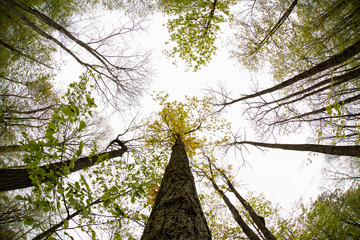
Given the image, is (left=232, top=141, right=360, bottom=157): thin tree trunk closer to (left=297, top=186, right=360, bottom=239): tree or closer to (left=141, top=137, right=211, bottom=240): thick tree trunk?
(left=297, top=186, right=360, bottom=239): tree

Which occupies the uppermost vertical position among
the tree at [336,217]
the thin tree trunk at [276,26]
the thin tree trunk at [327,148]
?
the thin tree trunk at [276,26]

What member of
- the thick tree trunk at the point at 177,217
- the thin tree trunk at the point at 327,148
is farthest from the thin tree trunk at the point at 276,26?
the thick tree trunk at the point at 177,217

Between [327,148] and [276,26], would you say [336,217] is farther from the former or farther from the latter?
[276,26]

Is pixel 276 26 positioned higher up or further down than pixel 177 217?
higher up

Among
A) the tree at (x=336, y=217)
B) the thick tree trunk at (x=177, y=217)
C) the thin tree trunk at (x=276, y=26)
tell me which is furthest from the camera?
the thin tree trunk at (x=276, y=26)

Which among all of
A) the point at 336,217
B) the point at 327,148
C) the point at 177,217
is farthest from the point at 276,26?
the point at 177,217

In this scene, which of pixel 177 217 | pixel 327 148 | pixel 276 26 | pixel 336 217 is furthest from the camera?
pixel 276 26

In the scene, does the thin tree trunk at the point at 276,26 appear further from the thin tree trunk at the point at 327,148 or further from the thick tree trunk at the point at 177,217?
the thick tree trunk at the point at 177,217

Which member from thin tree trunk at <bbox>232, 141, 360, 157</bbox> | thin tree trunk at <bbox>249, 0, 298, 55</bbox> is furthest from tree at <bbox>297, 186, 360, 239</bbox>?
thin tree trunk at <bbox>249, 0, 298, 55</bbox>

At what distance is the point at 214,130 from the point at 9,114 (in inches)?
339

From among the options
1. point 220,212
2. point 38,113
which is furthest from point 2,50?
point 220,212

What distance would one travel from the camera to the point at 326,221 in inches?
141

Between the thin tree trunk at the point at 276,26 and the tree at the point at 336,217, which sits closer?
the tree at the point at 336,217

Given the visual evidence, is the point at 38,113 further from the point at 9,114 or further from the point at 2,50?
the point at 2,50
